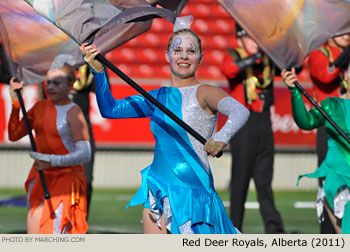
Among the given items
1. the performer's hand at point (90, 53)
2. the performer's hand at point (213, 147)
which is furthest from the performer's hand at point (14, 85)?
the performer's hand at point (213, 147)

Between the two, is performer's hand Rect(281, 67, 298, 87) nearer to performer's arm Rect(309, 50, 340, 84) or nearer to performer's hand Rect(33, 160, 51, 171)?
performer's arm Rect(309, 50, 340, 84)

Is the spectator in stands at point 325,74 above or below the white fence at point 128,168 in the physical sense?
above

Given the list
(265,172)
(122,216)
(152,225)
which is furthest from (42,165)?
(122,216)

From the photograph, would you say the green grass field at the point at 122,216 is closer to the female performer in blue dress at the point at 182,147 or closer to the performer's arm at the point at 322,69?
the performer's arm at the point at 322,69

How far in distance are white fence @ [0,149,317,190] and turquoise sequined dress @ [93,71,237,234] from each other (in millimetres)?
8123

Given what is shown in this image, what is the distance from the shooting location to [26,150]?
12.1 metres

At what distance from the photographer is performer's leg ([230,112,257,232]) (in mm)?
6602

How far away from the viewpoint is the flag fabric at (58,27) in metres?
4.00

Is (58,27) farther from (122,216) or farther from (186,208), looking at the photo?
(122,216)

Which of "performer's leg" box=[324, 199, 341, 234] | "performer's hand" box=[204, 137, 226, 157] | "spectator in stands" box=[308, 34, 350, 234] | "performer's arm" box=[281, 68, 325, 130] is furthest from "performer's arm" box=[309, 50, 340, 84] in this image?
"performer's hand" box=[204, 137, 226, 157]

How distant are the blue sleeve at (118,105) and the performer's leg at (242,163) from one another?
2554mm

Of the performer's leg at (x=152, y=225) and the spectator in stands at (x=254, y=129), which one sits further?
the spectator in stands at (x=254, y=129)

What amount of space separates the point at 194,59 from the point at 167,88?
22 centimetres

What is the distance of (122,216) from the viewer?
8.86 metres
